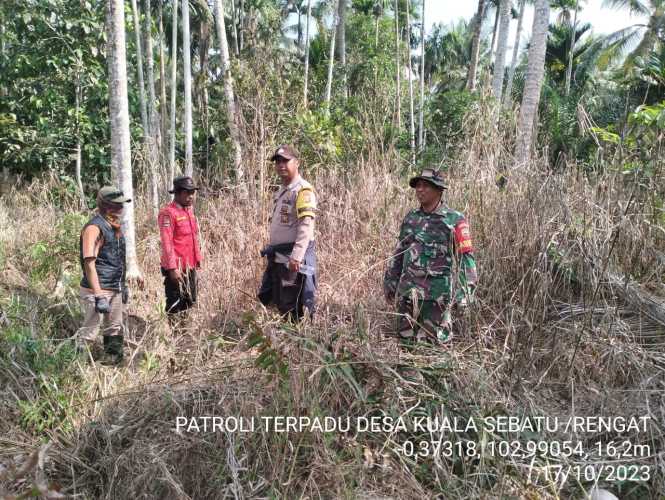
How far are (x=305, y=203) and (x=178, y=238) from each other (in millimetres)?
1168

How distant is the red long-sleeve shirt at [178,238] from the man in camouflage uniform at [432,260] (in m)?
1.71

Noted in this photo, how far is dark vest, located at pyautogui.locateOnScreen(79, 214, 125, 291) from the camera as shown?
3.32 m

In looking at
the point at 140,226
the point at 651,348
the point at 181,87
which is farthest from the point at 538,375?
the point at 181,87

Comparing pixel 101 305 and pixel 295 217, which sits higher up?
pixel 295 217

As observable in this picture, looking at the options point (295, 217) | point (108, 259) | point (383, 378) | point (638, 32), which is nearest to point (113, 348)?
point (108, 259)

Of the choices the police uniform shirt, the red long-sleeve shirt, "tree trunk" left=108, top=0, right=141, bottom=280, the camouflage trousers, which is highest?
"tree trunk" left=108, top=0, right=141, bottom=280

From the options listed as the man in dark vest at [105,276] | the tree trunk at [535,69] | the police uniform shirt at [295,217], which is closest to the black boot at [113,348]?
the man in dark vest at [105,276]

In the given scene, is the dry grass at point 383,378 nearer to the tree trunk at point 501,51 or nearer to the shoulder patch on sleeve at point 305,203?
the shoulder patch on sleeve at point 305,203

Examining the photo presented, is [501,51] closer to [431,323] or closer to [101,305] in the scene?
[431,323]

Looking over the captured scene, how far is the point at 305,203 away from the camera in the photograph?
3.27 m

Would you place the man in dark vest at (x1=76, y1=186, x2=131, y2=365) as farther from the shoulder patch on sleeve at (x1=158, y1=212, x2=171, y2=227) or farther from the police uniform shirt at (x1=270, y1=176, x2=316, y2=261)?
the police uniform shirt at (x1=270, y1=176, x2=316, y2=261)

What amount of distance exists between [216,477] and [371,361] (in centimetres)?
81

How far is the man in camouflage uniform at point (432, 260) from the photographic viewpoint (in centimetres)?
292

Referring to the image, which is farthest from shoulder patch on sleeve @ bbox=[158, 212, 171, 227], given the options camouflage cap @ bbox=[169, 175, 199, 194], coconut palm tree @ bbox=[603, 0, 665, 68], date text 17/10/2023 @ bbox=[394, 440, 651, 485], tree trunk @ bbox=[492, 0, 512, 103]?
coconut palm tree @ bbox=[603, 0, 665, 68]
